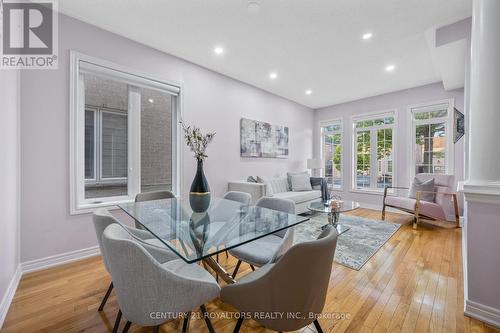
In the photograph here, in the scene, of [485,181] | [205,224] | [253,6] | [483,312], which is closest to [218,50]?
[253,6]

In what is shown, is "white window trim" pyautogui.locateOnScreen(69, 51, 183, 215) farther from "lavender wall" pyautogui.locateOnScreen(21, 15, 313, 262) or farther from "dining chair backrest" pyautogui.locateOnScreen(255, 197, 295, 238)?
"dining chair backrest" pyautogui.locateOnScreen(255, 197, 295, 238)

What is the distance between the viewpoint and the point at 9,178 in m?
1.79

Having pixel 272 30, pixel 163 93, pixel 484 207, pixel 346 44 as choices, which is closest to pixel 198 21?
pixel 272 30

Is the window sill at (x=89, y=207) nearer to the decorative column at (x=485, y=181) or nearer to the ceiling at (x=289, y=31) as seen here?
the ceiling at (x=289, y=31)

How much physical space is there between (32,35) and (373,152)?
625 centimetres

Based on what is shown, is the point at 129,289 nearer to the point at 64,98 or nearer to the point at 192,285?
the point at 192,285

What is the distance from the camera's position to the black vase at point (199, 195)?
2010mm

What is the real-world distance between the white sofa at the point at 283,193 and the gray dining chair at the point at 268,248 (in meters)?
1.54

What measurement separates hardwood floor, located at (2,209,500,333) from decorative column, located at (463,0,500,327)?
0.20 metres

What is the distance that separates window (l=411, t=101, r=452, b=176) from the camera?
14.1 ft

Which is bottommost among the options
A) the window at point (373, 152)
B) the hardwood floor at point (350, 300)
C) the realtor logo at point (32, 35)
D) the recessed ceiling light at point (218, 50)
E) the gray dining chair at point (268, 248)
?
the hardwood floor at point (350, 300)

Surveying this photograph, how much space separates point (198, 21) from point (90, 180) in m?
2.39

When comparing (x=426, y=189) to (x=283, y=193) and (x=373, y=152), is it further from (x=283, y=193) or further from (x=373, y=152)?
(x=283, y=193)

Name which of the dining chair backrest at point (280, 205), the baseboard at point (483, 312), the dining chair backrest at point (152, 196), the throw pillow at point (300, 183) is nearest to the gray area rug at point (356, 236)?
the throw pillow at point (300, 183)
